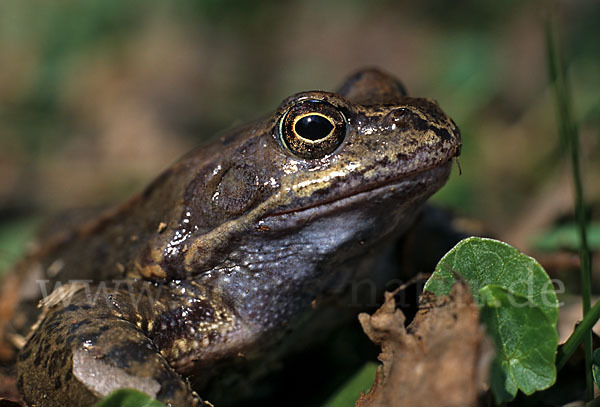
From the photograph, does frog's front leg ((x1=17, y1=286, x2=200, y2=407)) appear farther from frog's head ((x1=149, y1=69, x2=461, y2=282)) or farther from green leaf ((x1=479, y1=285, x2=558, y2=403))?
green leaf ((x1=479, y1=285, x2=558, y2=403))

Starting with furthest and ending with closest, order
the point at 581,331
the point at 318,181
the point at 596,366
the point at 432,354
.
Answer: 1. the point at 318,181
2. the point at 596,366
3. the point at 581,331
4. the point at 432,354

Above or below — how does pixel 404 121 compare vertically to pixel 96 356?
above

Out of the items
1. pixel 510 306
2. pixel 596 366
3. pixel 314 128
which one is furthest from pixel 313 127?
pixel 596 366

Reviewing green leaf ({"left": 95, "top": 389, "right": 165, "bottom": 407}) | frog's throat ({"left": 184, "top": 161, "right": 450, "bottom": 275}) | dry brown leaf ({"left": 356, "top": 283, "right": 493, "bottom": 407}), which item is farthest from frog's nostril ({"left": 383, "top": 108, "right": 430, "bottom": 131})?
green leaf ({"left": 95, "top": 389, "right": 165, "bottom": 407})

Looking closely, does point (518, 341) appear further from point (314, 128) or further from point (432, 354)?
point (314, 128)

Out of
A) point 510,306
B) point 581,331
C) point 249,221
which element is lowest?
point 581,331

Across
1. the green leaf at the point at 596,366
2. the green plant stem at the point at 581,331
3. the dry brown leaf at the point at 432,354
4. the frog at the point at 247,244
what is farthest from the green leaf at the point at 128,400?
the green leaf at the point at 596,366

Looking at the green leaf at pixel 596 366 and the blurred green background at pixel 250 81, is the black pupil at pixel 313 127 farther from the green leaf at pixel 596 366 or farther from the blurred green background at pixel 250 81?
the blurred green background at pixel 250 81
